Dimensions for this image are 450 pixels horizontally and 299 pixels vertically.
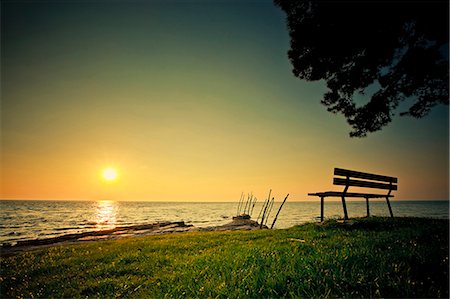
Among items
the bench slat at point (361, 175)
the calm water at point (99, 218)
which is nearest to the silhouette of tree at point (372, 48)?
the bench slat at point (361, 175)

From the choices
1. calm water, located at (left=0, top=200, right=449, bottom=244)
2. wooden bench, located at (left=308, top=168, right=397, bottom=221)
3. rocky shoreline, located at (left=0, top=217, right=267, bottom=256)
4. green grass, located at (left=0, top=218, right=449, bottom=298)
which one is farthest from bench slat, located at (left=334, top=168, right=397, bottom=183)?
calm water, located at (left=0, top=200, right=449, bottom=244)

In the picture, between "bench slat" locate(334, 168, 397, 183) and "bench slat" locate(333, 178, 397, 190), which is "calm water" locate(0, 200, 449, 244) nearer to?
"bench slat" locate(333, 178, 397, 190)

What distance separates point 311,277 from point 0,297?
331 inches

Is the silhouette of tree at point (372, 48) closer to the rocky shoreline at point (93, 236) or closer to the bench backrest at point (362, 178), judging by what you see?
the bench backrest at point (362, 178)

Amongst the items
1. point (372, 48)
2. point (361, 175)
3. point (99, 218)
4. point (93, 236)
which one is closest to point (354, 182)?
point (361, 175)

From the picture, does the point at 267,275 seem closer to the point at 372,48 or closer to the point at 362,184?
the point at 372,48

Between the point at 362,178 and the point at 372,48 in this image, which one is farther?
the point at 362,178

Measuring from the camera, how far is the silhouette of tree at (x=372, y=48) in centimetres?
607

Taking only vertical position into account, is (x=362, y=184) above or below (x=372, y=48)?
below

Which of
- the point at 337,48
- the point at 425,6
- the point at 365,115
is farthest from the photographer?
the point at 365,115

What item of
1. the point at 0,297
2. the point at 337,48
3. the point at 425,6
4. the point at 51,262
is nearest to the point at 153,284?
the point at 0,297

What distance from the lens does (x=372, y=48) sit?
7.12m

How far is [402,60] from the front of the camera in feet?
23.6

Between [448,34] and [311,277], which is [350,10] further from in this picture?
[311,277]
